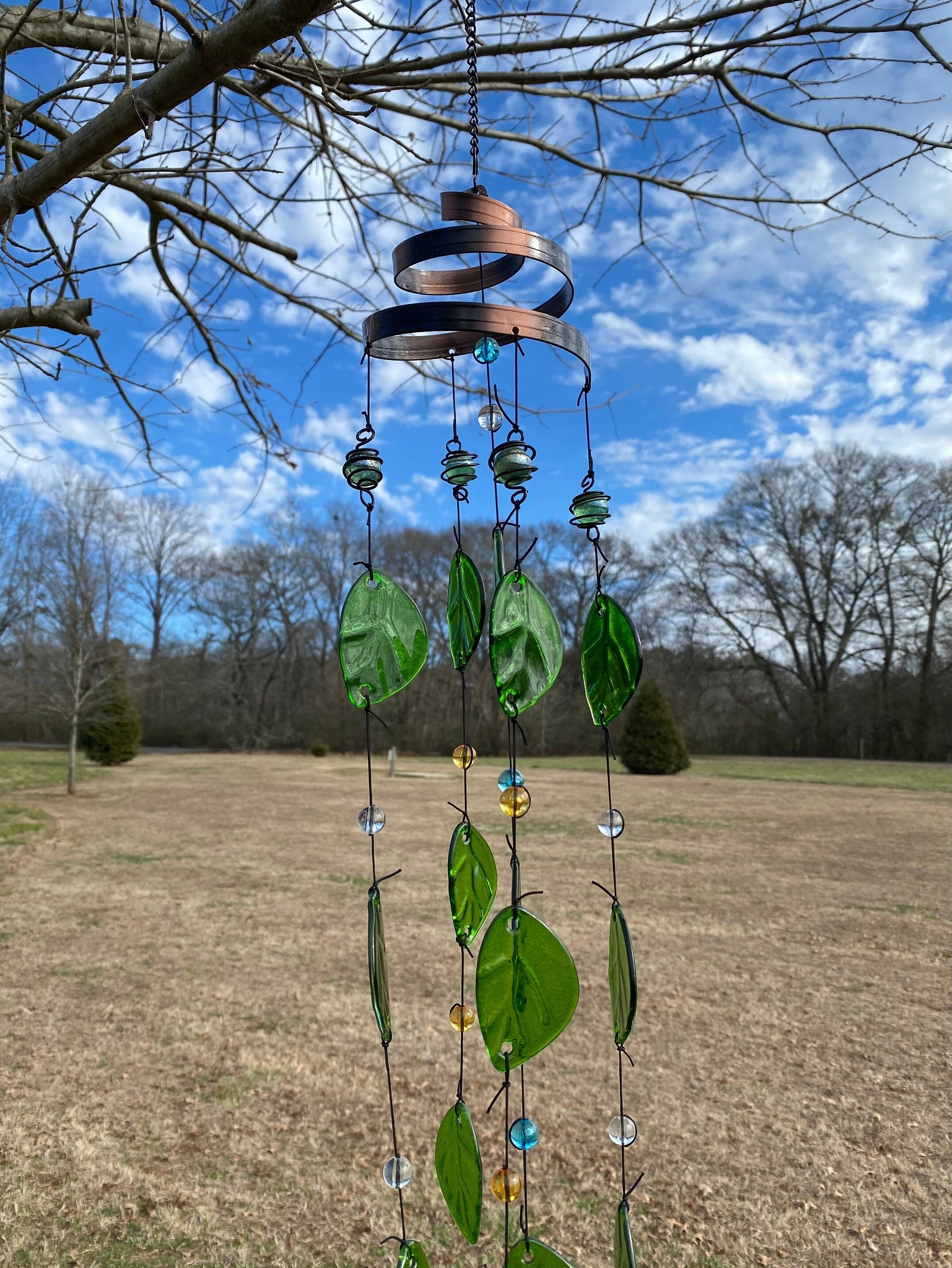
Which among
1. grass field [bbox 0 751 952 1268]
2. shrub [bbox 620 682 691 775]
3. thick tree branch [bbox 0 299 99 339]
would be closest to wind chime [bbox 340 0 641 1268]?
grass field [bbox 0 751 952 1268]

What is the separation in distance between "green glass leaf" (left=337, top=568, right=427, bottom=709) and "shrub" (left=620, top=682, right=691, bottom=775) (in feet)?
62.1

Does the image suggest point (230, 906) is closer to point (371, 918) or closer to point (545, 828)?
point (545, 828)

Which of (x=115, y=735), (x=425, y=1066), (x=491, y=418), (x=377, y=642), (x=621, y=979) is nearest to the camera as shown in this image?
(x=621, y=979)

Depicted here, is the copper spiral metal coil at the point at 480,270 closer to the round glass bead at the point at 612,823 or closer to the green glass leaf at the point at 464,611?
the green glass leaf at the point at 464,611

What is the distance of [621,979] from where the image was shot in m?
0.83

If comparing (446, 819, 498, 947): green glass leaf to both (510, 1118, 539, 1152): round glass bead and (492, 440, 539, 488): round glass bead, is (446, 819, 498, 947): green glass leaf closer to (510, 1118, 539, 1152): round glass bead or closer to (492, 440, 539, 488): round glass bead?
(510, 1118, 539, 1152): round glass bead

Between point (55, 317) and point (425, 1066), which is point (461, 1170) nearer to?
point (55, 317)

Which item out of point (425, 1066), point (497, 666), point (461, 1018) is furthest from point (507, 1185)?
point (425, 1066)

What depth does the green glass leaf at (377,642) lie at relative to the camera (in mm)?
929

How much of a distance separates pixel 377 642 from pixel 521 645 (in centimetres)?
18

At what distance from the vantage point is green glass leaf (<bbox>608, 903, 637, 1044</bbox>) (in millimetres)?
814

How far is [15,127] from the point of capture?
256 centimetres

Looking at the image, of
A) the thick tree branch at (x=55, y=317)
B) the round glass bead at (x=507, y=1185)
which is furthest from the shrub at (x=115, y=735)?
the round glass bead at (x=507, y=1185)

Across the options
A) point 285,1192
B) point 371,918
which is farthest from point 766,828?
point 371,918
